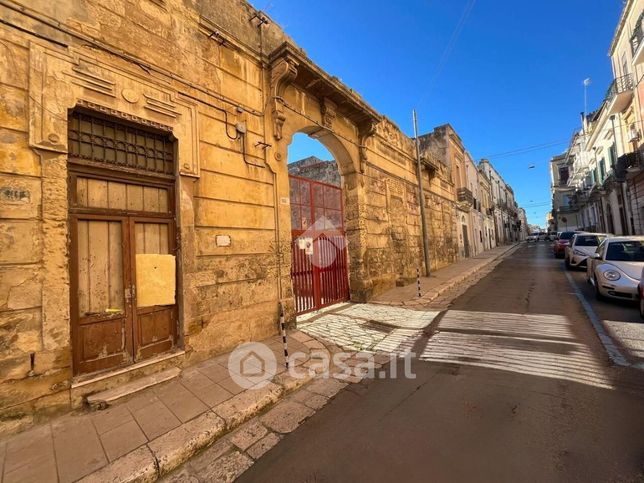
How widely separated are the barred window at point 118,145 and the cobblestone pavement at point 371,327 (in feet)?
13.3

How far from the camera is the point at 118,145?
4125mm

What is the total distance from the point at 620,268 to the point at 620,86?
56.0ft

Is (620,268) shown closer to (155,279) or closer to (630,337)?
(630,337)

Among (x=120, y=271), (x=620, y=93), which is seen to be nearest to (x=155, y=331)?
(x=120, y=271)

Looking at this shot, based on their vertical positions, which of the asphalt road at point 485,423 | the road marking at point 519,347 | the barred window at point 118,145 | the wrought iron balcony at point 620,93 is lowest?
the asphalt road at point 485,423

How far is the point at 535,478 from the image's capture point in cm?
206

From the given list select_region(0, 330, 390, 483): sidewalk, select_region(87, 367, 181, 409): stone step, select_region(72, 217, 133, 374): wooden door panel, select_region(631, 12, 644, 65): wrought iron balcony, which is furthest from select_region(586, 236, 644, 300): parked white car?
select_region(631, 12, 644, 65): wrought iron balcony

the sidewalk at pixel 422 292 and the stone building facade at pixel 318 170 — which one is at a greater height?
the stone building facade at pixel 318 170

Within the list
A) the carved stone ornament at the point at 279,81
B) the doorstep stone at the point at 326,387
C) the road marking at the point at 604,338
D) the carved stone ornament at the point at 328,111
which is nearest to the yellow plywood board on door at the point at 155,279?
the doorstep stone at the point at 326,387

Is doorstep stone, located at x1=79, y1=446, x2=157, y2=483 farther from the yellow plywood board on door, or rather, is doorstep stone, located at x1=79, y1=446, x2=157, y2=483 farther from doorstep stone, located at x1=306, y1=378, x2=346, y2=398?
the yellow plywood board on door

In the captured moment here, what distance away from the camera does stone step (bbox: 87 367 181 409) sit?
3355 mm

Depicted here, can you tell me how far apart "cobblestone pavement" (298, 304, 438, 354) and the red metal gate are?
0.65m

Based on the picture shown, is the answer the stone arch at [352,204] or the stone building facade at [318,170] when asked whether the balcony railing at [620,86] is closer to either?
the stone building facade at [318,170]

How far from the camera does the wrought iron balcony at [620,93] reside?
1608 centimetres
